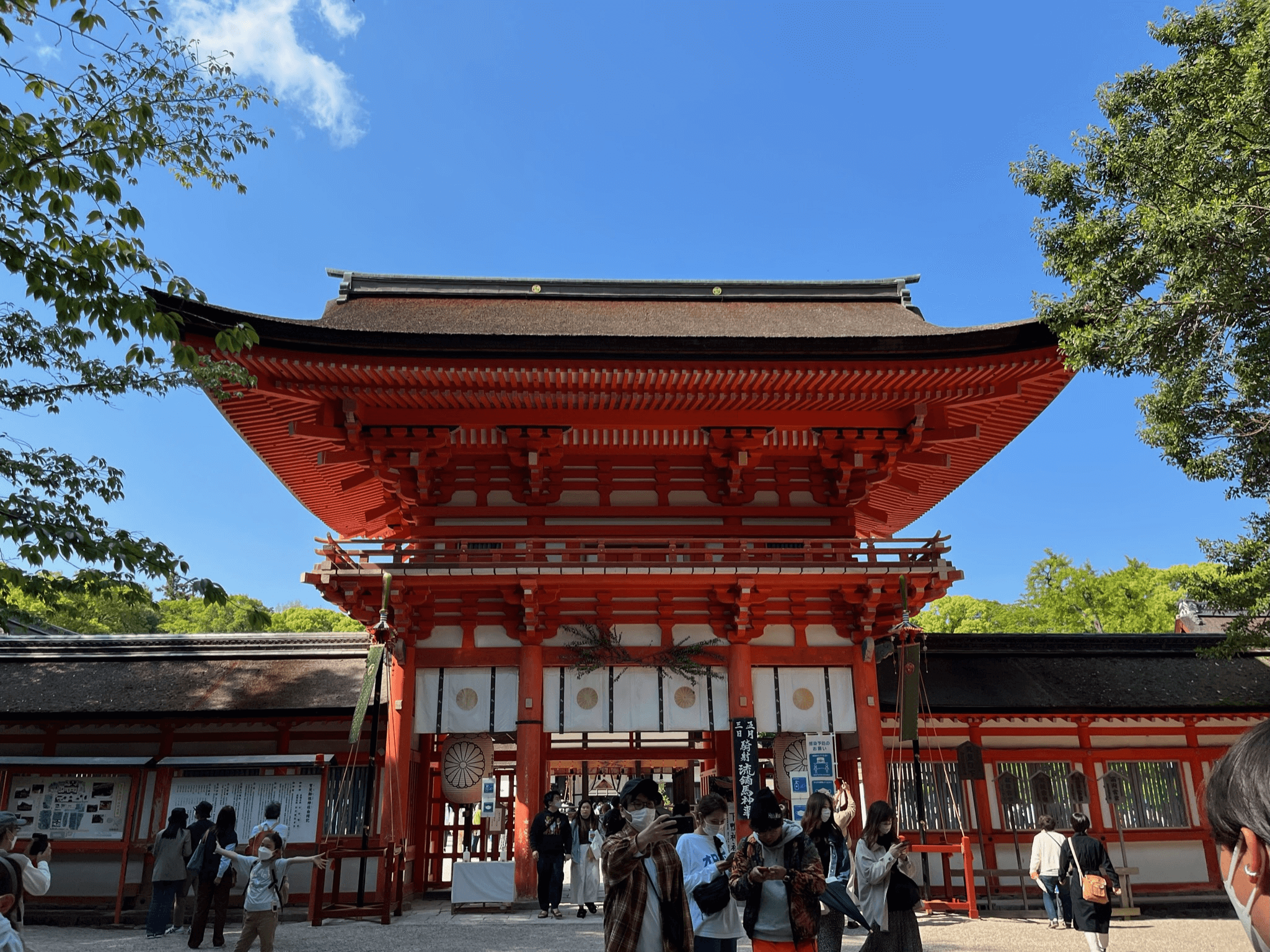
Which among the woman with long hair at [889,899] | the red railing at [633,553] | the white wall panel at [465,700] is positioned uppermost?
the red railing at [633,553]

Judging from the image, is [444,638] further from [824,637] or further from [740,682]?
[824,637]

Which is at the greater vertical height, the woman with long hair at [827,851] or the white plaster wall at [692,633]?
the white plaster wall at [692,633]

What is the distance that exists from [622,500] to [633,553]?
1.58 metres

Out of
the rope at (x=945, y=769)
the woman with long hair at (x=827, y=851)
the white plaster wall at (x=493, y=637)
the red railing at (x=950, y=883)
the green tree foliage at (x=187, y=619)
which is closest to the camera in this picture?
the woman with long hair at (x=827, y=851)

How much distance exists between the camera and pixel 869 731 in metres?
12.5

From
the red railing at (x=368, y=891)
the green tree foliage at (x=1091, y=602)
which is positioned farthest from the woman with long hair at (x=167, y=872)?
the green tree foliage at (x=1091, y=602)

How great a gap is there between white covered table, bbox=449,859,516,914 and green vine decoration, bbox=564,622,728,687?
2.80 m

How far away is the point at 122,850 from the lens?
12336 millimetres

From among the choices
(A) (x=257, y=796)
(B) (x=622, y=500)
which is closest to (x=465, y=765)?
(A) (x=257, y=796)

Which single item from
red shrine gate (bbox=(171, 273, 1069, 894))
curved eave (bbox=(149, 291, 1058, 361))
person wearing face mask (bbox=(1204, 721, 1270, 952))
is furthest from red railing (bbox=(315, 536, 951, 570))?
person wearing face mask (bbox=(1204, 721, 1270, 952))

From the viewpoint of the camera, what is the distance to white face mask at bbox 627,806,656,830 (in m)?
4.73

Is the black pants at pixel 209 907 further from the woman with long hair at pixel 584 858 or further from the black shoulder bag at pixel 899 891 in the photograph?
the black shoulder bag at pixel 899 891

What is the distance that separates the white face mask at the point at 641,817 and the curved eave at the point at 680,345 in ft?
25.7

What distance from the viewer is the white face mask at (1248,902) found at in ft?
5.70
